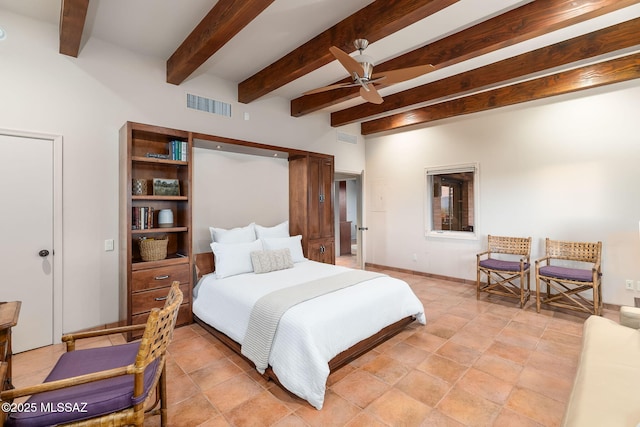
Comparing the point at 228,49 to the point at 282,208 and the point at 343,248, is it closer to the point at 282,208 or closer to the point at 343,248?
the point at 282,208

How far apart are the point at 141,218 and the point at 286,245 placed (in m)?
1.78

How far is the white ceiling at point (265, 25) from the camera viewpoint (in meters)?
2.66

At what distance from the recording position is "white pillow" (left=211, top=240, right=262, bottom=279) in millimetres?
3430

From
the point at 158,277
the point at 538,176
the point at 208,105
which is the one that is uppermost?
the point at 208,105

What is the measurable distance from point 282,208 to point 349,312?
8.91 feet

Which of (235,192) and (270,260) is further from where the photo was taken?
(235,192)

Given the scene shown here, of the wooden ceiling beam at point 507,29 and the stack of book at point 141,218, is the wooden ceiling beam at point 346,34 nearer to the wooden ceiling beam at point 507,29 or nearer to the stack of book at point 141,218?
the wooden ceiling beam at point 507,29

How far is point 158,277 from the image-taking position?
3250mm

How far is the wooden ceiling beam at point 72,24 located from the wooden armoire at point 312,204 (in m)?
2.86

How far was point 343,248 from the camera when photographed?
8.66 meters

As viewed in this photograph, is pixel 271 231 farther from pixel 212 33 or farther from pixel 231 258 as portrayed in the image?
pixel 212 33

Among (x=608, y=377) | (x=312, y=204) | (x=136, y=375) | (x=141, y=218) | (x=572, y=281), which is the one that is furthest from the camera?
(x=312, y=204)

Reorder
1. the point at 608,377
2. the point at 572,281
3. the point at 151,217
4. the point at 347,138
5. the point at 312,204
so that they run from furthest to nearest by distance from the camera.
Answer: the point at 347,138 < the point at 312,204 < the point at 572,281 < the point at 151,217 < the point at 608,377

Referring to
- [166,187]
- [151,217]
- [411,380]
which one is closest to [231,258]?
[151,217]
